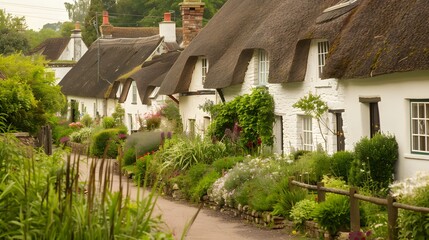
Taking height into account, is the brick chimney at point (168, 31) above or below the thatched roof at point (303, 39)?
above

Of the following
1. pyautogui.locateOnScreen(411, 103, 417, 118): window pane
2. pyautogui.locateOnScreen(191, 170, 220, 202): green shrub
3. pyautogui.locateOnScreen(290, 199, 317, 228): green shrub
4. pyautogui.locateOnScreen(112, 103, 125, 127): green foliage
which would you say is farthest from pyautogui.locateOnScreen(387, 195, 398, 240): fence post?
pyautogui.locateOnScreen(112, 103, 125, 127): green foliage

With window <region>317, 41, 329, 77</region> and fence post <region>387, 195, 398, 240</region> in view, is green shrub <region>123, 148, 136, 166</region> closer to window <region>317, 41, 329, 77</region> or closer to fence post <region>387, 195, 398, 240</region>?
window <region>317, 41, 329, 77</region>

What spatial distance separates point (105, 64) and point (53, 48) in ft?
92.5

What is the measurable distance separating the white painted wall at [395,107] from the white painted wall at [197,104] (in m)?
11.3

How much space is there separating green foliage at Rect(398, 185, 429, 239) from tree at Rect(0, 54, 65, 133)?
1076cm

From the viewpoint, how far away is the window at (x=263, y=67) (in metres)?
29.7

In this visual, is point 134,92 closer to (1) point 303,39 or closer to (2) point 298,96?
(2) point 298,96

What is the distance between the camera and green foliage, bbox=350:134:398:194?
21031mm

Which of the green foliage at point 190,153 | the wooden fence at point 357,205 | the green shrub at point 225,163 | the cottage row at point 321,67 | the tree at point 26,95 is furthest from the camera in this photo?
the green foliage at point 190,153

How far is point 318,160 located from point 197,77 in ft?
48.5

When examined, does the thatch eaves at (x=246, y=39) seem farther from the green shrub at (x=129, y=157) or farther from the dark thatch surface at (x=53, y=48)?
the dark thatch surface at (x=53, y=48)

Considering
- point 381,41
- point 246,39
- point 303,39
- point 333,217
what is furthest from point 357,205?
point 246,39

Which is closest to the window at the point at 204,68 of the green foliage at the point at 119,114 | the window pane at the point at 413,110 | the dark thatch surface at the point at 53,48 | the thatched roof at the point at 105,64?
the window pane at the point at 413,110

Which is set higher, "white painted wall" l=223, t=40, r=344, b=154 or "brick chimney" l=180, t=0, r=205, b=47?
"brick chimney" l=180, t=0, r=205, b=47
